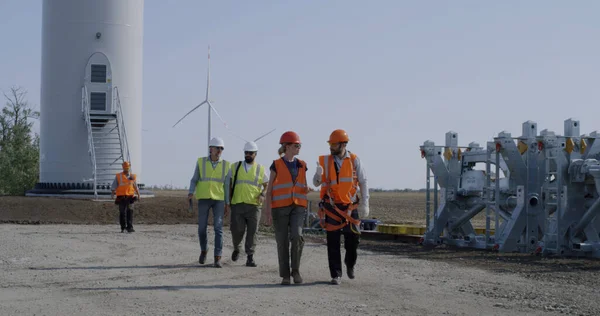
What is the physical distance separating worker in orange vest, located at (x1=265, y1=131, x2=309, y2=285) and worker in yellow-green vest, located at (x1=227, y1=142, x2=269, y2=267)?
2134 mm

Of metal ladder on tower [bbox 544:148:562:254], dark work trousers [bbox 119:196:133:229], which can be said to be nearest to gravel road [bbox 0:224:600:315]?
→ metal ladder on tower [bbox 544:148:562:254]

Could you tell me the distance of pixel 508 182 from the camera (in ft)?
56.6

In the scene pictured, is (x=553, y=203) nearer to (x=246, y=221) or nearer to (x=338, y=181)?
(x=246, y=221)

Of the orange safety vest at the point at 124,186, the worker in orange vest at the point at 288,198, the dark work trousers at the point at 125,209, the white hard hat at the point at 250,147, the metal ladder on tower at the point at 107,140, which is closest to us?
the worker in orange vest at the point at 288,198

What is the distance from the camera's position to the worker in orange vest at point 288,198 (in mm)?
11086

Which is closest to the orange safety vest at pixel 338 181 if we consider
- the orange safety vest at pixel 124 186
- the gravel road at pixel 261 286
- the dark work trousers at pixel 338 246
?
the dark work trousers at pixel 338 246

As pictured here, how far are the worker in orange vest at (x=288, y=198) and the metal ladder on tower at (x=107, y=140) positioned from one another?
2009cm

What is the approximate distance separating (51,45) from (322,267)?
2078 centimetres

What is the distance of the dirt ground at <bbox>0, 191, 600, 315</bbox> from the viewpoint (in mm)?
8836

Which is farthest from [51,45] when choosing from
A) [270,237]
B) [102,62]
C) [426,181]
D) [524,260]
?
[524,260]

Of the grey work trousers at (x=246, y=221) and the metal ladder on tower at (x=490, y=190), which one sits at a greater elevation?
the metal ladder on tower at (x=490, y=190)

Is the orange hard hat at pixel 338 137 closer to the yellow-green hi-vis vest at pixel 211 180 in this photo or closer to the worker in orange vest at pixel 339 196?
the worker in orange vest at pixel 339 196

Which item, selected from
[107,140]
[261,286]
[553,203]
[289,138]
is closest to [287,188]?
[289,138]

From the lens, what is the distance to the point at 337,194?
11.0 m
